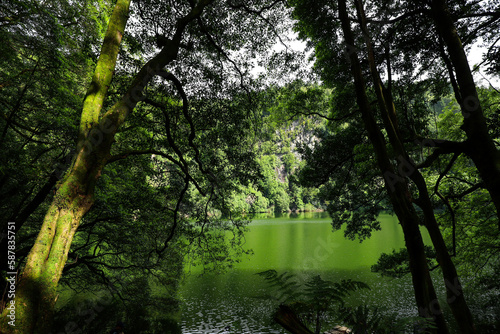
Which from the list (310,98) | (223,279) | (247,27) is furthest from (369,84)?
(223,279)

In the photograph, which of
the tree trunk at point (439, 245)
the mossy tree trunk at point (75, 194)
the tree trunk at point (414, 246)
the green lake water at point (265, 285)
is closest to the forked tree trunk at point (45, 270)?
the mossy tree trunk at point (75, 194)

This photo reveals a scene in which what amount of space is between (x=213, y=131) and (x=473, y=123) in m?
4.89

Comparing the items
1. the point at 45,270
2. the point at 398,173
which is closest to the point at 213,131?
the point at 398,173

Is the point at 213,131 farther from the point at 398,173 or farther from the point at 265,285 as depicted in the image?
the point at 265,285

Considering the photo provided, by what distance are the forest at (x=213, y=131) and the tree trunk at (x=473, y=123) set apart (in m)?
0.02

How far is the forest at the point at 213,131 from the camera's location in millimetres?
2453

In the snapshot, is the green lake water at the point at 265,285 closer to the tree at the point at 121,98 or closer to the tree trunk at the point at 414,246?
the tree trunk at the point at 414,246

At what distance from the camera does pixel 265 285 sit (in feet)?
50.6

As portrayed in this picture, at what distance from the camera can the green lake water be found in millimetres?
10945

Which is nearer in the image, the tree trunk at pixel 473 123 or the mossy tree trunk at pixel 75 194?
the mossy tree trunk at pixel 75 194

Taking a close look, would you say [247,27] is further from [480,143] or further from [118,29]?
[480,143]

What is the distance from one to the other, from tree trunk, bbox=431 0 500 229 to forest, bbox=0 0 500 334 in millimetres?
16

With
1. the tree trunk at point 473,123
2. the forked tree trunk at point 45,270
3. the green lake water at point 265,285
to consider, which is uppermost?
the tree trunk at point 473,123

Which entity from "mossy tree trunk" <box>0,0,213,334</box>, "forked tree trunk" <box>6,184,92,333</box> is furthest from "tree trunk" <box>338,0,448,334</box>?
"forked tree trunk" <box>6,184,92,333</box>
